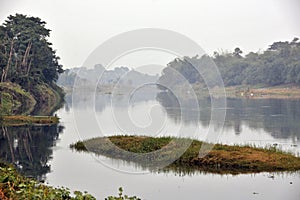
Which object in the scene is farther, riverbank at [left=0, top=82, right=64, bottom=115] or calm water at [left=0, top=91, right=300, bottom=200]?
riverbank at [left=0, top=82, right=64, bottom=115]

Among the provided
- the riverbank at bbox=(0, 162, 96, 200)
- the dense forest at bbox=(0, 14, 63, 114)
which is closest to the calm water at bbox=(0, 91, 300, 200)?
the riverbank at bbox=(0, 162, 96, 200)

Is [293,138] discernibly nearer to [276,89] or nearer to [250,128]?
[250,128]

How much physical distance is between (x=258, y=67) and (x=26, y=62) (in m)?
44.4

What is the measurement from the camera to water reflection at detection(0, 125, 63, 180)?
1673 centimetres

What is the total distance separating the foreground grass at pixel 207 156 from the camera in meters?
15.9

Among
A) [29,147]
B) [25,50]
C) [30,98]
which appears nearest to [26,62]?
[25,50]

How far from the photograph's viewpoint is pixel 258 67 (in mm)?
84750

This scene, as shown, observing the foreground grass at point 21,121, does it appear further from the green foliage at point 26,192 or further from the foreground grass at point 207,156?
the green foliage at point 26,192

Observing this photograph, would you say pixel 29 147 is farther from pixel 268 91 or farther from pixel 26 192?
pixel 268 91

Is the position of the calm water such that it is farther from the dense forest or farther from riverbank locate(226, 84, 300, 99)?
riverbank locate(226, 84, 300, 99)

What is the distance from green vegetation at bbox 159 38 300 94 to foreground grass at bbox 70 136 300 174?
4313 centimetres

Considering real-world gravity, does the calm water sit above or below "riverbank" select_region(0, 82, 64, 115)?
below

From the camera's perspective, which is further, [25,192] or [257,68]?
[257,68]

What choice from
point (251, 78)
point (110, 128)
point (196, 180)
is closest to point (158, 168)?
point (196, 180)
